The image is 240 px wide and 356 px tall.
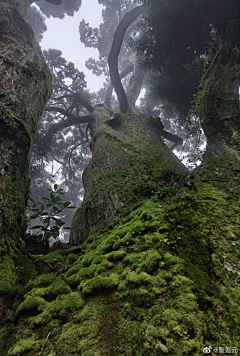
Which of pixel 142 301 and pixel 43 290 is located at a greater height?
pixel 43 290

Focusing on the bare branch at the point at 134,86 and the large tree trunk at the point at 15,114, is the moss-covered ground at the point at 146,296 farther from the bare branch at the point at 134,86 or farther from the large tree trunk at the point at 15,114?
the bare branch at the point at 134,86

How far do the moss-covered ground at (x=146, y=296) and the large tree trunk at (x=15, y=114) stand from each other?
0.36 metres

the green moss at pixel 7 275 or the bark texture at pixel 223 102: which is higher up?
the bark texture at pixel 223 102

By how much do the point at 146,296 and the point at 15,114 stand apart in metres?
3.02

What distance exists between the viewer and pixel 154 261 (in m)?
1.44

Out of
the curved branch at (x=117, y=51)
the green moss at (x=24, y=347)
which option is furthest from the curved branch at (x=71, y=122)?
the green moss at (x=24, y=347)

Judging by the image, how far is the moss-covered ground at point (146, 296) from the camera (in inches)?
42.7

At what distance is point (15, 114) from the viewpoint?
2916 millimetres

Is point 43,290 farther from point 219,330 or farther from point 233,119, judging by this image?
point 233,119

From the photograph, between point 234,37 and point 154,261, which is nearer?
point 154,261

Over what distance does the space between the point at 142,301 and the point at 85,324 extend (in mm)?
409

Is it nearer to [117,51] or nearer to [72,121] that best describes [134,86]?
[117,51]

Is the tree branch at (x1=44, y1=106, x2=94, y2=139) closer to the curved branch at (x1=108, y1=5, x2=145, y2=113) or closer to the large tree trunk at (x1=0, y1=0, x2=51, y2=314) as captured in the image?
the curved branch at (x1=108, y1=5, x2=145, y2=113)

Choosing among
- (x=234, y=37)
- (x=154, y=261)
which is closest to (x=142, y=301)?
(x=154, y=261)
